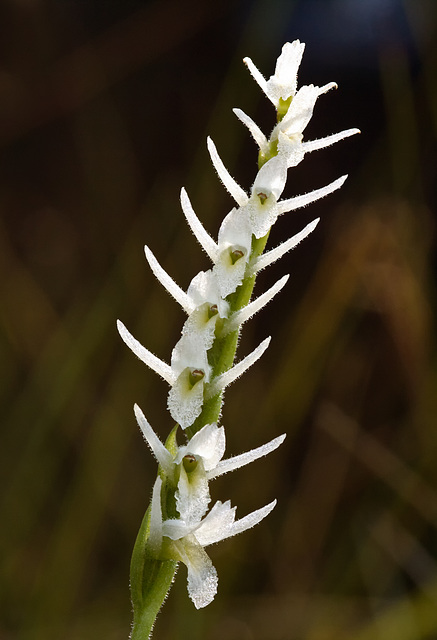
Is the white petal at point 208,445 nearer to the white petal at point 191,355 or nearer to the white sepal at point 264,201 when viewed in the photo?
the white petal at point 191,355

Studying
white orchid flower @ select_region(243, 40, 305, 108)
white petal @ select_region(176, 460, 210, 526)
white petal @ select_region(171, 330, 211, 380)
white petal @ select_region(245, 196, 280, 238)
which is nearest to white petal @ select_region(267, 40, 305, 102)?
white orchid flower @ select_region(243, 40, 305, 108)

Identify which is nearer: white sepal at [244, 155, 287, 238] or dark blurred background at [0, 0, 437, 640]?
white sepal at [244, 155, 287, 238]

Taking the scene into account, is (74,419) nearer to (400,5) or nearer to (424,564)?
(424,564)

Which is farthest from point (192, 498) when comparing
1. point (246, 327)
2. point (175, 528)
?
point (246, 327)

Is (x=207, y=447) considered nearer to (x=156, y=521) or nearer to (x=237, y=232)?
(x=156, y=521)

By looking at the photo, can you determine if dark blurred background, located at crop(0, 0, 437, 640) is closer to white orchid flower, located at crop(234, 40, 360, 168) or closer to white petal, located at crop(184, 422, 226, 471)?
white petal, located at crop(184, 422, 226, 471)

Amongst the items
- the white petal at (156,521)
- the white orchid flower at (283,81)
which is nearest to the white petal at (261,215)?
the white orchid flower at (283,81)

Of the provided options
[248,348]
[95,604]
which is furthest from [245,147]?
[95,604]
